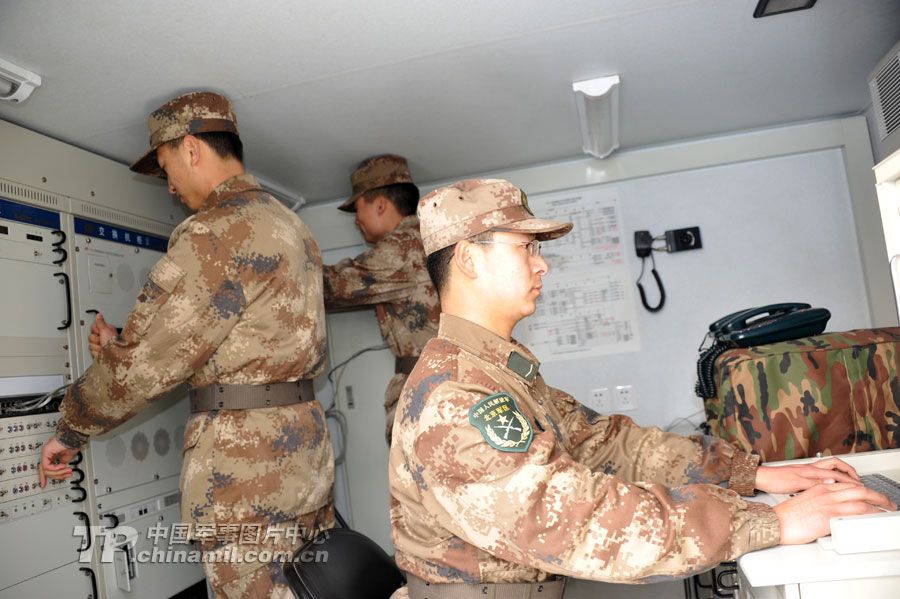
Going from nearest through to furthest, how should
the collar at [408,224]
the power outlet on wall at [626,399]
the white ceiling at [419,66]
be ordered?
the white ceiling at [419,66], the collar at [408,224], the power outlet on wall at [626,399]

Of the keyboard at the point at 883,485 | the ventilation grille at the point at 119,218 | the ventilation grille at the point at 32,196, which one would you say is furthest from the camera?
the ventilation grille at the point at 119,218

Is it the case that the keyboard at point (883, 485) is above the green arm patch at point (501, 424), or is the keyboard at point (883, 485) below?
below

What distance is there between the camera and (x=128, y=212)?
8.36ft

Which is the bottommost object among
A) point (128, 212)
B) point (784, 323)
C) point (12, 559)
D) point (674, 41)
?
point (12, 559)

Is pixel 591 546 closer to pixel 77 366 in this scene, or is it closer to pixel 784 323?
Answer: pixel 784 323

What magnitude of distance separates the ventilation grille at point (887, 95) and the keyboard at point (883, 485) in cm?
102

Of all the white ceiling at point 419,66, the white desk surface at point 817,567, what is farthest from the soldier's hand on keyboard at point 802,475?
the white ceiling at point 419,66

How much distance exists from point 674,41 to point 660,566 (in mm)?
1630

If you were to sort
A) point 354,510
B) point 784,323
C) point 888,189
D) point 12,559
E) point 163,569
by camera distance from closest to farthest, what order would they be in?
point 888,189 < point 12,559 < point 784,323 < point 163,569 < point 354,510

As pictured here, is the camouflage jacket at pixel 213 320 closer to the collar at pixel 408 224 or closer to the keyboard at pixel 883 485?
the collar at pixel 408 224

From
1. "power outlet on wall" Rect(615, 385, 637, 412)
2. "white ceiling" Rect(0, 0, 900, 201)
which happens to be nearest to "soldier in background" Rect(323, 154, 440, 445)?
"white ceiling" Rect(0, 0, 900, 201)

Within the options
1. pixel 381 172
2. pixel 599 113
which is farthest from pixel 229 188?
pixel 599 113

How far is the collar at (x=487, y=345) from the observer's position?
1403 millimetres

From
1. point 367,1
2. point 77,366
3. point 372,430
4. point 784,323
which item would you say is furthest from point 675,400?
point 77,366
